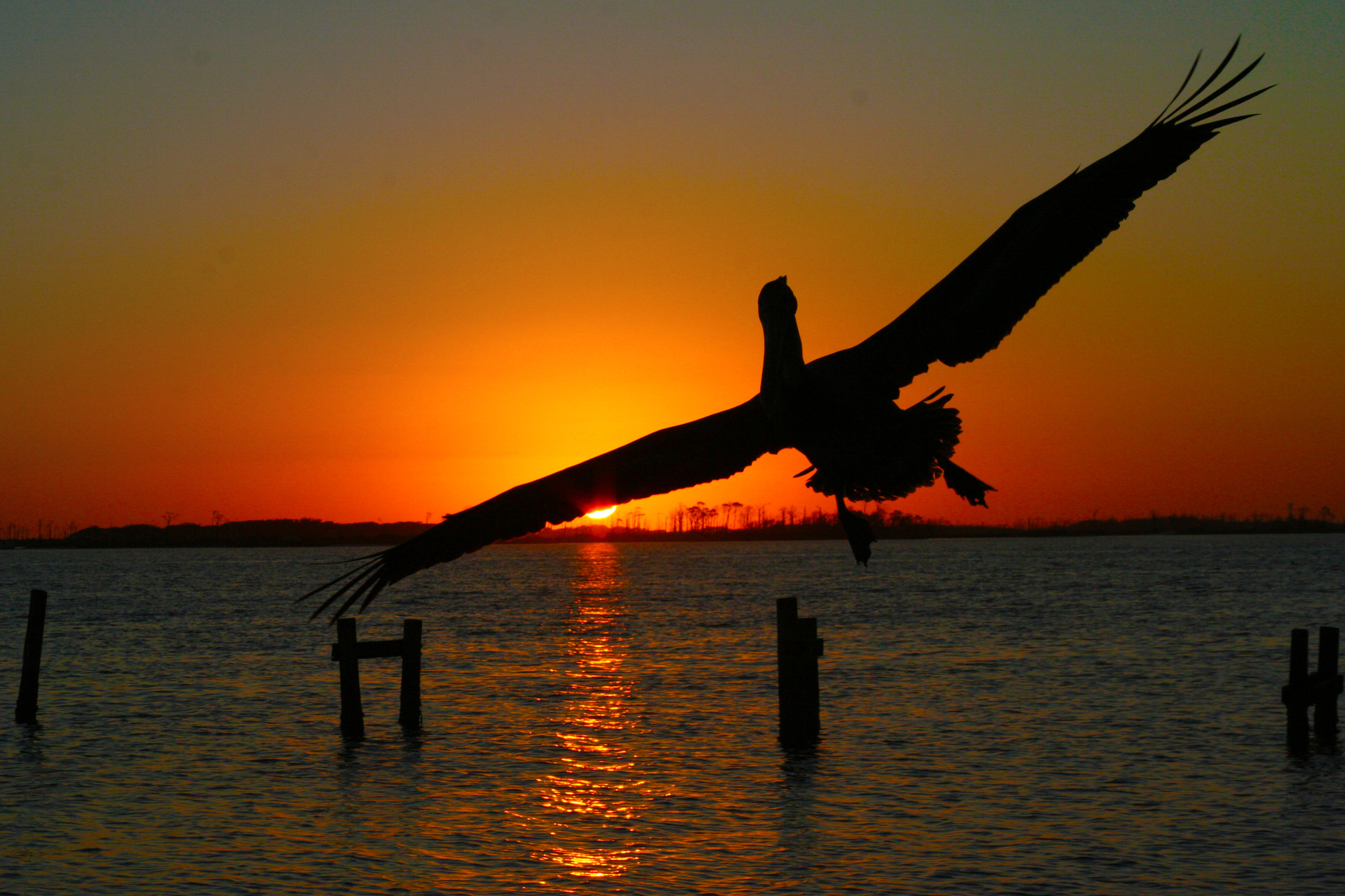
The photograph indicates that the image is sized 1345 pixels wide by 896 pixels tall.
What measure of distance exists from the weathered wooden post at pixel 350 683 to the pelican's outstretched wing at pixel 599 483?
13015mm

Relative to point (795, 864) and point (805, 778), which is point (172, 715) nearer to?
point (805, 778)

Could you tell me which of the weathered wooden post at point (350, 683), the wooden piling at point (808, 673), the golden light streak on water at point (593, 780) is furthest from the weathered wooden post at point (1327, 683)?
the weathered wooden post at point (350, 683)

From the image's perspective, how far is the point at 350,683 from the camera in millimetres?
21672

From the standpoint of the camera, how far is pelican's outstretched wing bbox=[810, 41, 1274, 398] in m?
7.26

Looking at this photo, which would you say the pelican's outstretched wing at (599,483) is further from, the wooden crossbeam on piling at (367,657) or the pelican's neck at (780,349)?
the wooden crossbeam on piling at (367,657)

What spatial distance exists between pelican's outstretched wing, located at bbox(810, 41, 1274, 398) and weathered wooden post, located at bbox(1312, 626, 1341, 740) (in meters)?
13.9

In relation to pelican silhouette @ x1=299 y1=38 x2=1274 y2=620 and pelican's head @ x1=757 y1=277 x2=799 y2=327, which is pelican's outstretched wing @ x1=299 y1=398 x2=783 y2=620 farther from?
pelican's head @ x1=757 y1=277 x2=799 y2=327

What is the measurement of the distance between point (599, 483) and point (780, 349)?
83.3 inches

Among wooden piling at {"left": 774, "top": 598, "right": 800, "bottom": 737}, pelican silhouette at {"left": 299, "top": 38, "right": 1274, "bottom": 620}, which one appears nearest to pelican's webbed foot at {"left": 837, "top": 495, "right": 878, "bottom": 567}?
pelican silhouette at {"left": 299, "top": 38, "right": 1274, "bottom": 620}

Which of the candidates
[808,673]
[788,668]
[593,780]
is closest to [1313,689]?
[808,673]

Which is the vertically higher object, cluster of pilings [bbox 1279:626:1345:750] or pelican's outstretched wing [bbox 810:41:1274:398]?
pelican's outstretched wing [bbox 810:41:1274:398]

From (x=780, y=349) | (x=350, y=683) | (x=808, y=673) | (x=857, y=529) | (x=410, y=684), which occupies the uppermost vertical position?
(x=780, y=349)

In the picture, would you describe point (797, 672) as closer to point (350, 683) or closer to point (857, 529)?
point (350, 683)

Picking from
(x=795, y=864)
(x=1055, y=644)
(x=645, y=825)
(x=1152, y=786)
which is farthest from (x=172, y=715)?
(x=1055, y=644)
